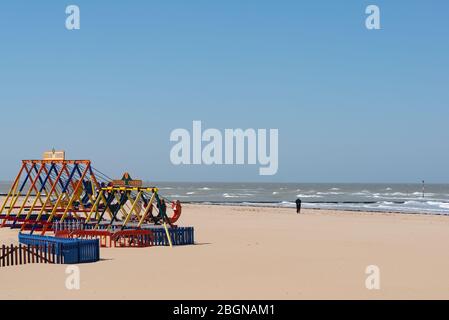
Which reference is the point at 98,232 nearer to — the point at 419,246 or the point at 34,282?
the point at 34,282

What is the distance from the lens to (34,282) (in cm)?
1925

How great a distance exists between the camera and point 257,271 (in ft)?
71.7

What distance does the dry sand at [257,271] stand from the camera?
1792cm

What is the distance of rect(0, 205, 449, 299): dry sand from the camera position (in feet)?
58.8

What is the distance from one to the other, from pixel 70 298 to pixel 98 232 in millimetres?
12968

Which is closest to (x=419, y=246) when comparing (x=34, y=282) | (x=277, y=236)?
(x=277, y=236)
